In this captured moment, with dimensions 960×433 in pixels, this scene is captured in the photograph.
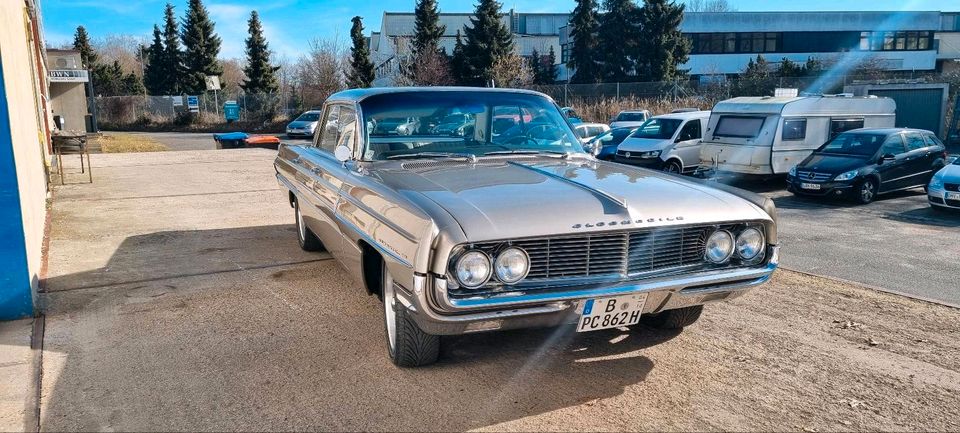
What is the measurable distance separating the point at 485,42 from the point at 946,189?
35.5m

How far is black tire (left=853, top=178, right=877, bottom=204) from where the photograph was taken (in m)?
12.3

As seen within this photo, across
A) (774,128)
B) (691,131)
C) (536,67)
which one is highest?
(536,67)

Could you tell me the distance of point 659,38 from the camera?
4541 cm

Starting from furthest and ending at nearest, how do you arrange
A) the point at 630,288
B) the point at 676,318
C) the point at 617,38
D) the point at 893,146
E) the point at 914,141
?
the point at 617,38 → the point at 914,141 → the point at 893,146 → the point at 676,318 → the point at 630,288

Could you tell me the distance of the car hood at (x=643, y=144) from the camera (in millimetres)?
16219

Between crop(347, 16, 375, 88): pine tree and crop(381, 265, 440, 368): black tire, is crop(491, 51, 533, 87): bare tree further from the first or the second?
crop(381, 265, 440, 368): black tire

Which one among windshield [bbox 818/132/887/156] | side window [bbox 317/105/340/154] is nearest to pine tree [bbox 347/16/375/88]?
windshield [bbox 818/132/887/156]

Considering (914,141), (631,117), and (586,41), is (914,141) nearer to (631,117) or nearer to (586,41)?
(631,117)

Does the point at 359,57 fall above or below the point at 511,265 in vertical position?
above

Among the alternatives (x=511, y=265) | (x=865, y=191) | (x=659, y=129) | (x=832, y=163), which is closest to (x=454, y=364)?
(x=511, y=265)

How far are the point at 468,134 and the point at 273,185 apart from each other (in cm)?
890

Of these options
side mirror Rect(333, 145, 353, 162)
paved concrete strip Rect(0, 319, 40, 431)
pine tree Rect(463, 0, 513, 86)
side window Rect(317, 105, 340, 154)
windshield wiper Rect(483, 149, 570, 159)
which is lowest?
paved concrete strip Rect(0, 319, 40, 431)

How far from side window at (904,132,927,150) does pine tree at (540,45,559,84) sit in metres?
40.2

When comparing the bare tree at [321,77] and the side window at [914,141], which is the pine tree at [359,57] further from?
the side window at [914,141]
